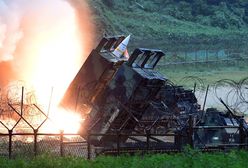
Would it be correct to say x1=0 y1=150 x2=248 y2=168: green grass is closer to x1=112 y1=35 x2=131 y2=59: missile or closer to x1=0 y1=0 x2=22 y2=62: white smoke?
x1=112 y1=35 x2=131 y2=59: missile

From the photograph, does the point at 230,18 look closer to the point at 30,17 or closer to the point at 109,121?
the point at 30,17

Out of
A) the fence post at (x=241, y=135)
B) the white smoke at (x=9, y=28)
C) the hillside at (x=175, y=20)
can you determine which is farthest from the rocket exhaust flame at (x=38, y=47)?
the hillside at (x=175, y=20)

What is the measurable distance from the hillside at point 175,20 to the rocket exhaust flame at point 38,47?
60.5 feet

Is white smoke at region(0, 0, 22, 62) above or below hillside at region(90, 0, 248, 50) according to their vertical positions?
below

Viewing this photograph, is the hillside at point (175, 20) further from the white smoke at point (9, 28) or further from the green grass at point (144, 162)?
the green grass at point (144, 162)

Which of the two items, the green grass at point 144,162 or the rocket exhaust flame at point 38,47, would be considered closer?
the green grass at point 144,162

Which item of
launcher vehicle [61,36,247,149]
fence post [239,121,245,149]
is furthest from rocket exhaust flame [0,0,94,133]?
fence post [239,121,245,149]

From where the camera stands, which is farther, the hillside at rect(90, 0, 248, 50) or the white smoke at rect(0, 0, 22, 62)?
the hillside at rect(90, 0, 248, 50)

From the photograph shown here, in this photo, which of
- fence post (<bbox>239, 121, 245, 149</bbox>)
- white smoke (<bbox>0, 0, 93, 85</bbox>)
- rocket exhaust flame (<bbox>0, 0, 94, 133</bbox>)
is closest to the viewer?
fence post (<bbox>239, 121, 245, 149</bbox>)

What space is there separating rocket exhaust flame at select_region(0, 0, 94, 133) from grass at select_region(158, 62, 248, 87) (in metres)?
14.2

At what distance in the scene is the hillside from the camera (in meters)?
53.1

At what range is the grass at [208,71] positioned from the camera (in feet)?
132

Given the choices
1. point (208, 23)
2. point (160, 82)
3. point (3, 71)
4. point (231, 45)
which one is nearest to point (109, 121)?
point (160, 82)

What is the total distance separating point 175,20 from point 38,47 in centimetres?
3815
